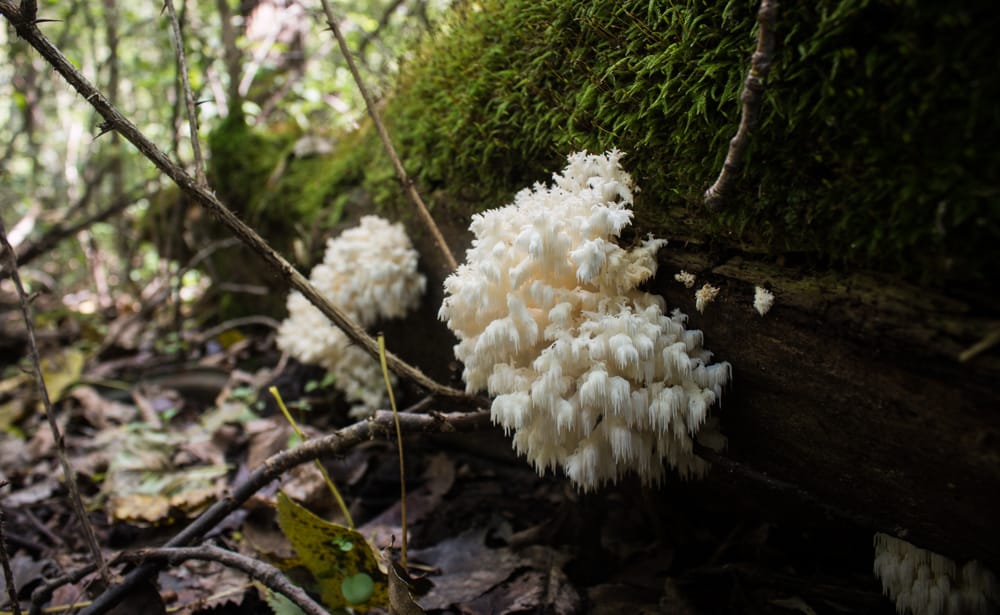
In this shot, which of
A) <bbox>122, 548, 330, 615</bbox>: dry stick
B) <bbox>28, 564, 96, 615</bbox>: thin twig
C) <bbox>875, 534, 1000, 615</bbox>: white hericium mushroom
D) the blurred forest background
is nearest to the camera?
the blurred forest background

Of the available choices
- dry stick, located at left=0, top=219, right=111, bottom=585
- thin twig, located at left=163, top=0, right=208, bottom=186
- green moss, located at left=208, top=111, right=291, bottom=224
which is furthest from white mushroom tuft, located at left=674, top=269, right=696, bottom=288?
green moss, located at left=208, top=111, right=291, bottom=224

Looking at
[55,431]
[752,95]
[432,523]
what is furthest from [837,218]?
[55,431]

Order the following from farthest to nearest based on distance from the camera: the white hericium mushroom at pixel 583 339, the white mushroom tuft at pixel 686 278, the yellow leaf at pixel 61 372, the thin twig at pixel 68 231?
the thin twig at pixel 68 231 < the yellow leaf at pixel 61 372 < the white mushroom tuft at pixel 686 278 < the white hericium mushroom at pixel 583 339

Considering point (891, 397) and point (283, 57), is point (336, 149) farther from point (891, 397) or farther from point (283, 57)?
point (891, 397)

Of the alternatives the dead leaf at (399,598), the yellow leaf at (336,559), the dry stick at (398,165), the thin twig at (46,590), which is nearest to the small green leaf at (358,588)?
the yellow leaf at (336,559)

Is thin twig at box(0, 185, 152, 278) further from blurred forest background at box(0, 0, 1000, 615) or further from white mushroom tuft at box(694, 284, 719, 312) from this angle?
white mushroom tuft at box(694, 284, 719, 312)

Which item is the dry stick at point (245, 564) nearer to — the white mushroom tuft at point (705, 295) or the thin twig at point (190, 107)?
the thin twig at point (190, 107)

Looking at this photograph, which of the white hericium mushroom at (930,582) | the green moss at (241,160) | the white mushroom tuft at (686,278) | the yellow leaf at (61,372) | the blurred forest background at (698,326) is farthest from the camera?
the green moss at (241,160)

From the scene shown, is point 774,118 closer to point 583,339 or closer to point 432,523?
point 583,339
